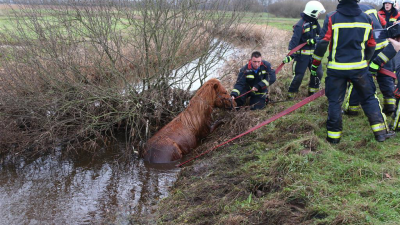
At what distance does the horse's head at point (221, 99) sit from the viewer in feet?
24.9

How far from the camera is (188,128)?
707 cm

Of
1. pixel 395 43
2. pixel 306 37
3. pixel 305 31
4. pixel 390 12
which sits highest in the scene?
pixel 390 12

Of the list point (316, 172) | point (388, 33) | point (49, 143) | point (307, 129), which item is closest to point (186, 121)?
point (307, 129)

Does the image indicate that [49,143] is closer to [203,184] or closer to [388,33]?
[203,184]

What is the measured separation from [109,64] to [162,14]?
1614 millimetres

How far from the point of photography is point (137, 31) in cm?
747

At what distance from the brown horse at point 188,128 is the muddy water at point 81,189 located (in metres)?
0.27

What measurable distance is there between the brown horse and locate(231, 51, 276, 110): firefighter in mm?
452

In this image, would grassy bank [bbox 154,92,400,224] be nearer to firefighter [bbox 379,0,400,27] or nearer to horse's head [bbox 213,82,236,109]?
horse's head [bbox 213,82,236,109]

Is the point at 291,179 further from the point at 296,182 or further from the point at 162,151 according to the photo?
the point at 162,151

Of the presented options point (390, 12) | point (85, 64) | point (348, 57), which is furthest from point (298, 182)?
point (85, 64)

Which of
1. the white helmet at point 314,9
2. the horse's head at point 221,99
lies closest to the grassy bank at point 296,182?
the horse's head at point 221,99

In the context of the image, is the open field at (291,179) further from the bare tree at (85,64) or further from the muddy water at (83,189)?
the muddy water at (83,189)

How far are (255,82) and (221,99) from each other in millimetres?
907
